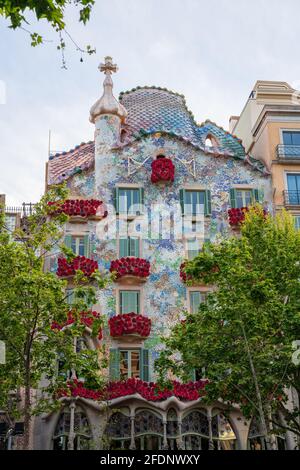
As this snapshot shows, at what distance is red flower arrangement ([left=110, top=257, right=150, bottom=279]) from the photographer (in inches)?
1180

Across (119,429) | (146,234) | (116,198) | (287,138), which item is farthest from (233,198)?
(119,429)

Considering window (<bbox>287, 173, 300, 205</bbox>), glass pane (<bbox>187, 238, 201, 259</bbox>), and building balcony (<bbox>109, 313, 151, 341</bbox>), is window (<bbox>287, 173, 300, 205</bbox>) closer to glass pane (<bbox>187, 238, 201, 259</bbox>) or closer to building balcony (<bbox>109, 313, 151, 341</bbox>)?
glass pane (<bbox>187, 238, 201, 259</bbox>)

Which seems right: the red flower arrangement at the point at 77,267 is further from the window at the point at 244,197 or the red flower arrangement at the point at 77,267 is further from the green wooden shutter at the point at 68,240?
the window at the point at 244,197

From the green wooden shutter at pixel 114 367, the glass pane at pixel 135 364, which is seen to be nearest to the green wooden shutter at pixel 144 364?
the glass pane at pixel 135 364

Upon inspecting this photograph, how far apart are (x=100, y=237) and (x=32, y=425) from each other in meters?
9.21

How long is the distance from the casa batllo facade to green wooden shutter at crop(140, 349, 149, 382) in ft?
0.15

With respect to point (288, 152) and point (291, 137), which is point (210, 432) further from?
point (291, 137)

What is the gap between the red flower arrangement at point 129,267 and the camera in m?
30.0

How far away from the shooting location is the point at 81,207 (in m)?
31.5

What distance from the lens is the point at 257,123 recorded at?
116 ft

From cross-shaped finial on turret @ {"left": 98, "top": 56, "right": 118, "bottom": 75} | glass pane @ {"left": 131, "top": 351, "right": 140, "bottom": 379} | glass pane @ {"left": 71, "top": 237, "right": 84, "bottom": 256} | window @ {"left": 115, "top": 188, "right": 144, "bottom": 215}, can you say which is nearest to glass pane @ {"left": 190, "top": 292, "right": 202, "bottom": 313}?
glass pane @ {"left": 131, "top": 351, "right": 140, "bottom": 379}

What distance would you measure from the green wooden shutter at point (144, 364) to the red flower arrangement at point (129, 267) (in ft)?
11.8
